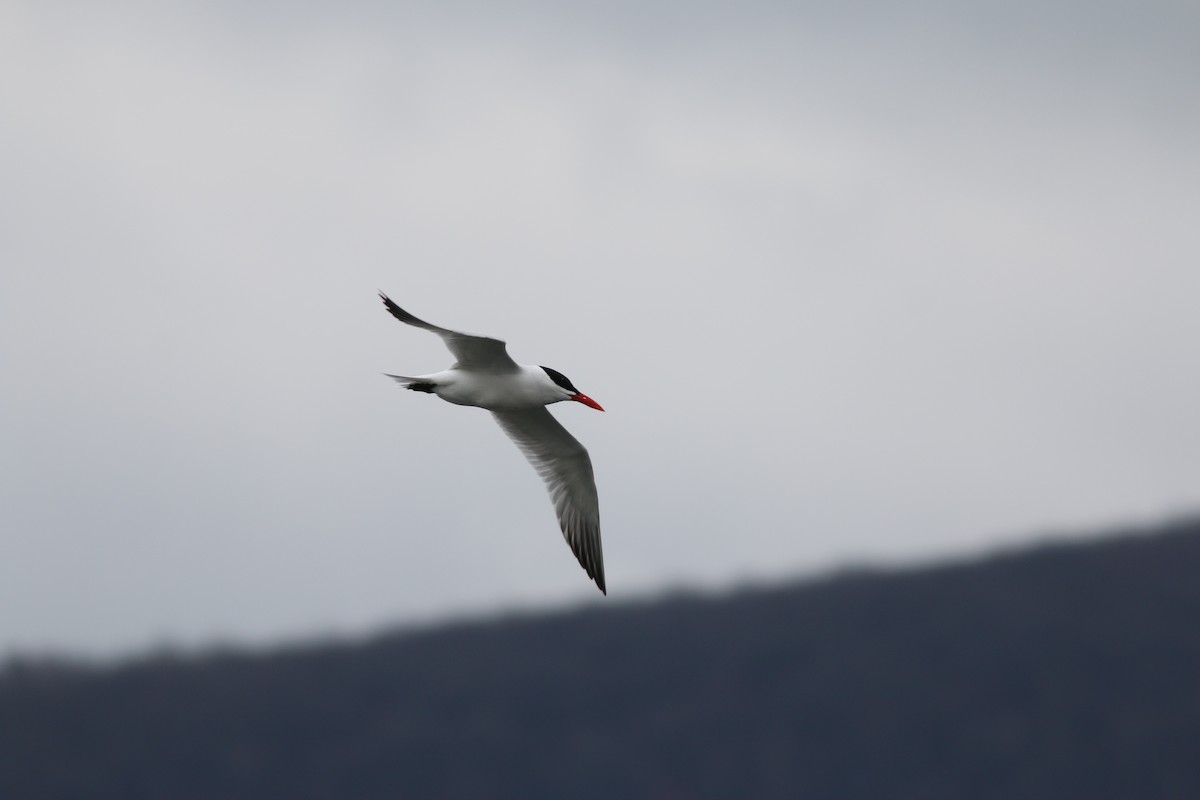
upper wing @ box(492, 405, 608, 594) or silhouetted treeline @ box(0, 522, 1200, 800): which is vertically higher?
silhouetted treeline @ box(0, 522, 1200, 800)

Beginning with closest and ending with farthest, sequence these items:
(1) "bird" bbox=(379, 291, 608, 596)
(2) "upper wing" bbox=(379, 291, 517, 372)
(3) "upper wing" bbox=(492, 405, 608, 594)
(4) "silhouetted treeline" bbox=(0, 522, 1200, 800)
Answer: (2) "upper wing" bbox=(379, 291, 517, 372)
(1) "bird" bbox=(379, 291, 608, 596)
(3) "upper wing" bbox=(492, 405, 608, 594)
(4) "silhouetted treeline" bbox=(0, 522, 1200, 800)

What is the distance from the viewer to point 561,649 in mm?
151750

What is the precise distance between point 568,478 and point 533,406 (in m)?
1.77

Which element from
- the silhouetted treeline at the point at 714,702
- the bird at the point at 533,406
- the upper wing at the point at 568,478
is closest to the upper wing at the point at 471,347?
the bird at the point at 533,406

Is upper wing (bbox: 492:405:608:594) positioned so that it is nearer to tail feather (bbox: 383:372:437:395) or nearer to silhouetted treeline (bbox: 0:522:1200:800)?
tail feather (bbox: 383:372:437:395)

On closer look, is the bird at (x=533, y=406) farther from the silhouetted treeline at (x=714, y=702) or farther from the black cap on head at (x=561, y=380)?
the silhouetted treeline at (x=714, y=702)

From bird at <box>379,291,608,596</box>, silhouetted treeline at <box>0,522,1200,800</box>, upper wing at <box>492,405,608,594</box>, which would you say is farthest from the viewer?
silhouetted treeline at <box>0,522,1200,800</box>

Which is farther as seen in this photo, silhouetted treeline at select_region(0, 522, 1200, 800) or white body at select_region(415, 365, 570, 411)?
silhouetted treeline at select_region(0, 522, 1200, 800)

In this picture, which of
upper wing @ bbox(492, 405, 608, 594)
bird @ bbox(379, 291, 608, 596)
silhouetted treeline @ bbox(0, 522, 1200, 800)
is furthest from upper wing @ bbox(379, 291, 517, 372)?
silhouetted treeline @ bbox(0, 522, 1200, 800)

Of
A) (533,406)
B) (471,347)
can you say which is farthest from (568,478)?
(471,347)

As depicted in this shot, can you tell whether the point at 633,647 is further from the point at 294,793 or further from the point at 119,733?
the point at 119,733

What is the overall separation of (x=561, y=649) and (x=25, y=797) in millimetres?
42225

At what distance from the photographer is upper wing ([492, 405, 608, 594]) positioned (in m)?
21.0

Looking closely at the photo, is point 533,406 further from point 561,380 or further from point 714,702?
point 714,702
